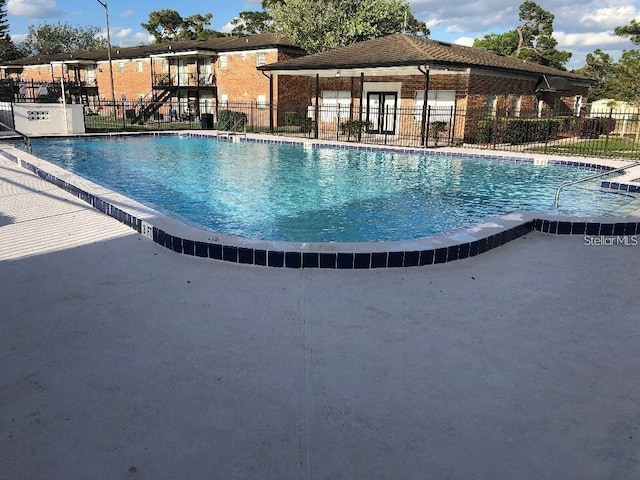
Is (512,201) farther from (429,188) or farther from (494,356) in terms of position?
(494,356)

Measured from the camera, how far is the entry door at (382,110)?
2416cm

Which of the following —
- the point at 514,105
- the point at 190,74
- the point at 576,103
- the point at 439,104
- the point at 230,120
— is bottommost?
the point at 230,120

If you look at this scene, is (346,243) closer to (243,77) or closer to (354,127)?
(354,127)

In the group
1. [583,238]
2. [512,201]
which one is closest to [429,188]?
[512,201]

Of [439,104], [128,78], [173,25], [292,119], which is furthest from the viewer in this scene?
[173,25]

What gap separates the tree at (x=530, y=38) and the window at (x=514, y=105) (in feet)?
78.1

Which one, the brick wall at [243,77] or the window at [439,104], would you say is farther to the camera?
the brick wall at [243,77]

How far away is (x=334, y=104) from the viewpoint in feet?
84.0

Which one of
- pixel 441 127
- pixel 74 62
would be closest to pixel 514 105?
→ pixel 441 127

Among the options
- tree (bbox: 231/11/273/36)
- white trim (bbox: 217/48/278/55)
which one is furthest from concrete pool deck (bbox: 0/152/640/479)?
tree (bbox: 231/11/273/36)

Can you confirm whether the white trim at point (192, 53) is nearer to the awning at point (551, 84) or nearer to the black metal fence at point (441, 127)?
the black metal fence at point (441, 127)

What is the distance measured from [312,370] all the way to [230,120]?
2619 cm

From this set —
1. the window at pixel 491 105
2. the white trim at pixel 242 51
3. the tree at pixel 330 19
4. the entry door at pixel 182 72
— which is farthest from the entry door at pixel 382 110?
the entry door at pixel 182 72

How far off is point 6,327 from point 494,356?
3.43m
